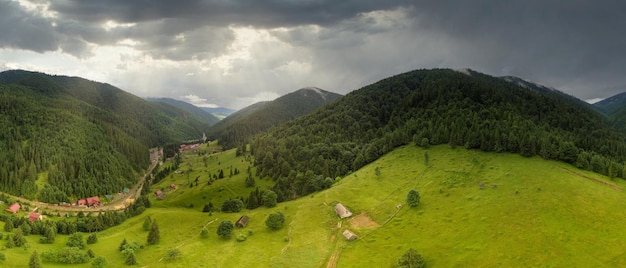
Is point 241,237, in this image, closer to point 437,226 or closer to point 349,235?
point 349,235

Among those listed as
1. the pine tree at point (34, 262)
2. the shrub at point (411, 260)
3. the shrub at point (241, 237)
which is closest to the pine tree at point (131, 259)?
the pine tree at point (34, 262)

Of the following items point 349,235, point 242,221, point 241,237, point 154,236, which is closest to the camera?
point 349,235

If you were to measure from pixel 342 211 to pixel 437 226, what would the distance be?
3205 cm

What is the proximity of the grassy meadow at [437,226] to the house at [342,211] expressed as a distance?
217 cm

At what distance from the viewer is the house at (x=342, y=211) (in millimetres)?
112162

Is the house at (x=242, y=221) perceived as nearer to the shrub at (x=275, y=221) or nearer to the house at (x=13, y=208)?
the shrub at (x=275, y=221)

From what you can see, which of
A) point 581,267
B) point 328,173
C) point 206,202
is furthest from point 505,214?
point 206,202

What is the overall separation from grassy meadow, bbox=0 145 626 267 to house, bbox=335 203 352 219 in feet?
7.13

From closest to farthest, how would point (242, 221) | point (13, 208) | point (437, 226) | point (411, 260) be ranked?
point (411, 260)
point (437, 226)
point (242, 221)
point (13, 208)

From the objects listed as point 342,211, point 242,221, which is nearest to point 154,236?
point 242,221

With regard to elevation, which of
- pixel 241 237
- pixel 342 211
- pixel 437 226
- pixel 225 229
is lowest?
pixel 241 237

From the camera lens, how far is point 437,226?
9619 cm

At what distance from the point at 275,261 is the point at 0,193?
20544 cm

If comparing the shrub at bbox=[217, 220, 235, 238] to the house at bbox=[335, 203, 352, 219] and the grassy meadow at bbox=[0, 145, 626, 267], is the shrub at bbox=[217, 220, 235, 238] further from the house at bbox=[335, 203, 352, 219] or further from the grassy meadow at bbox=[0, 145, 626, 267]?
the house at bbox=[335, 203, 352, 219]
